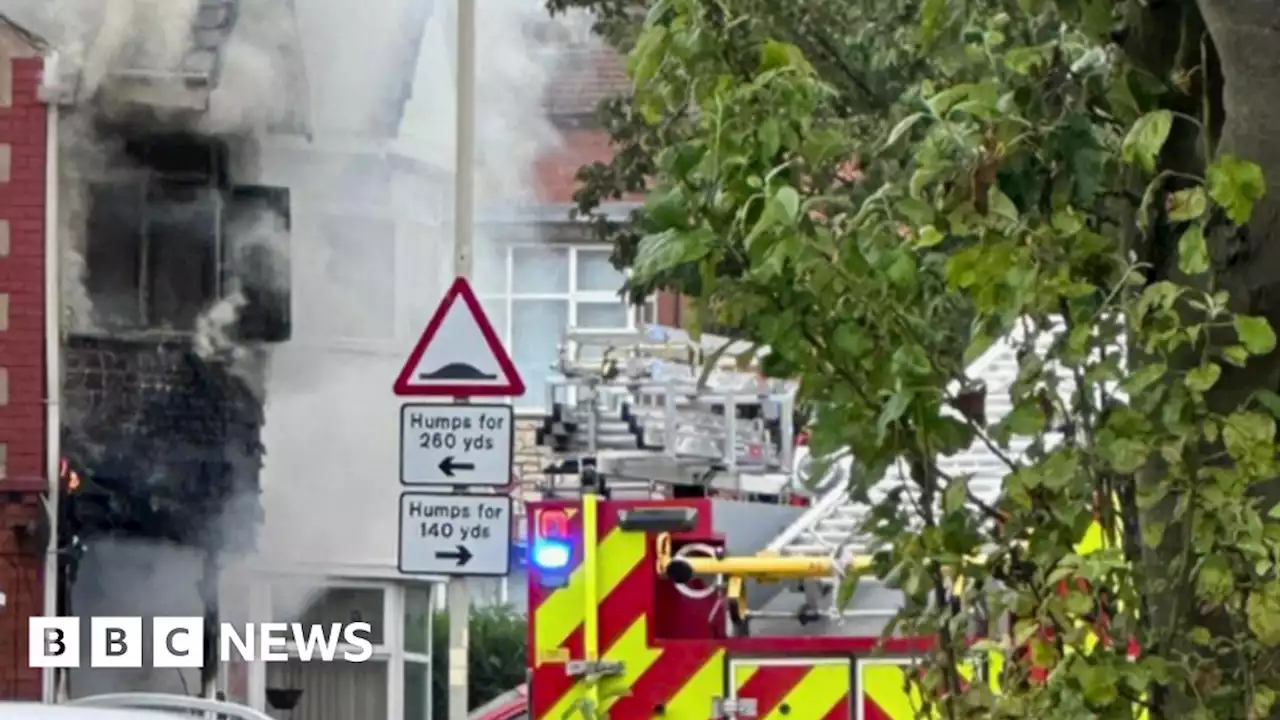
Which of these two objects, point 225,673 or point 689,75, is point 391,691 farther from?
point 689,75

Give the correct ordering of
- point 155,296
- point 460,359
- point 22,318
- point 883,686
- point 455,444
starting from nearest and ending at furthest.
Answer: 1. point 883,686
2. point 455,444
3. point 460,359
4. point 22,318
5. point 155,296

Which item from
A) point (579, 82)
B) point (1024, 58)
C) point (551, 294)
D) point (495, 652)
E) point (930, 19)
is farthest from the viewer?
point (495, 652)

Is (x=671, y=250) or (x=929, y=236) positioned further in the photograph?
(x=671, y=250)

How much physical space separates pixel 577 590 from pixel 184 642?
739cm

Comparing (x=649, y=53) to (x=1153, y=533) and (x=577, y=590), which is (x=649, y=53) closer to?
(x=1153, y=533)

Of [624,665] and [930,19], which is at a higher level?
[930,19]

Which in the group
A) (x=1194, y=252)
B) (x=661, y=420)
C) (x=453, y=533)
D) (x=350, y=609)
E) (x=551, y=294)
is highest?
(x=551, y=294)

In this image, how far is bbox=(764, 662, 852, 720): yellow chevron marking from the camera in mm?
5254

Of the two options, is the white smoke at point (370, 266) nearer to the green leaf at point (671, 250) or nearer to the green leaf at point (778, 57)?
the green leaf at point (778, 57)

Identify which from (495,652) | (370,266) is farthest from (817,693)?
(495,652)

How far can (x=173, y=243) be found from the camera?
40.8 feet

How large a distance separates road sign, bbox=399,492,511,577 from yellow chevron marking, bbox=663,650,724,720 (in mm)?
1112

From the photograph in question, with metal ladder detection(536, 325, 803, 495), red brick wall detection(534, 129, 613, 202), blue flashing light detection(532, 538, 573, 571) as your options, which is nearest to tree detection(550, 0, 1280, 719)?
blue flashing light detection(532, 538, 573, 571)

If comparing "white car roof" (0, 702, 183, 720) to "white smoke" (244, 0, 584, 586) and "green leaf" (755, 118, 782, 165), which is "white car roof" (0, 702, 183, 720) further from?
"white smoke" (244, 0, 584, 586)
